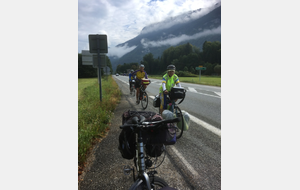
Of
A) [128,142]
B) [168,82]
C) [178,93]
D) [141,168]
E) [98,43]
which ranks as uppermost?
[98,43]

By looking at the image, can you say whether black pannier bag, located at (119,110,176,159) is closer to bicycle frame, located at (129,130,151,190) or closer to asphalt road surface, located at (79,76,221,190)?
bicycle frame, located at (129,130,151,190)

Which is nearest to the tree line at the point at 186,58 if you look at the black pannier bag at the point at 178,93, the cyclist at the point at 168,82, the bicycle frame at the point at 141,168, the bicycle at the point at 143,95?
the bicycle at the point at 143,95

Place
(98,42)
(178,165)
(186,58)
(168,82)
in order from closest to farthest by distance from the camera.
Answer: (178,165), (168,82), (98,42), (186,58)

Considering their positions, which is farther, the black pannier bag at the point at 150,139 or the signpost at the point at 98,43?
the signpost at the point at 98,43

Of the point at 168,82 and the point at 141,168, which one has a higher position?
the point at 168,82

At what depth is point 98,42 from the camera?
6.84 meters

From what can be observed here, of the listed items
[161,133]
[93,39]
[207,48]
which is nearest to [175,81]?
[161,133]

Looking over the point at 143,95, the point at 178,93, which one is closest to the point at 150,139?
the point at 178,93

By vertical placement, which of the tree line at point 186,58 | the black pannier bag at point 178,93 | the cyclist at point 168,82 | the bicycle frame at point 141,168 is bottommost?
the bicycle frame at point 141,168

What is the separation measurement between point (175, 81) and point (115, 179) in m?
3.23

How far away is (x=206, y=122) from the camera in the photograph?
5.27 metres

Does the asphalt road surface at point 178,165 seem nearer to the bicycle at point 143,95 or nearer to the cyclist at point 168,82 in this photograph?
the cyclist at point 168,82

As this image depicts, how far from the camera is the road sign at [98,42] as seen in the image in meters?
6.76

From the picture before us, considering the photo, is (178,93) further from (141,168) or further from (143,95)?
(143,95)
